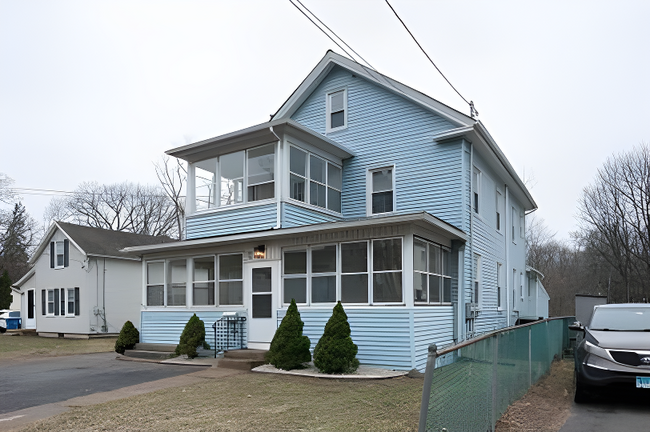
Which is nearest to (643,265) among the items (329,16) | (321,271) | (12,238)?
(321,271)

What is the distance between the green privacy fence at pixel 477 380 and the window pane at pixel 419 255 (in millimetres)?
3166

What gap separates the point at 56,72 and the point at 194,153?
477cm

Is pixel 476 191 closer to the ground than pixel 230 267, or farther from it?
farther from it

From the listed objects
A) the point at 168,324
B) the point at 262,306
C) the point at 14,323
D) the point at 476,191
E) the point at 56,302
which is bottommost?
the point at 14,323

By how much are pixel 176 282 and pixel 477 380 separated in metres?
12.2

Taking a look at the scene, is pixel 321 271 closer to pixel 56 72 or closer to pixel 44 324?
pixel 56 72

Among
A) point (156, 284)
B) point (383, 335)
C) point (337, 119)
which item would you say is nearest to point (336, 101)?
point (337, 119)

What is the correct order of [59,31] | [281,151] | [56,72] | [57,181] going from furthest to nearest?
[57,181]
[56,72]
[281,151]
[59,31]

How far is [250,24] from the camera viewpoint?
1027 centimetres

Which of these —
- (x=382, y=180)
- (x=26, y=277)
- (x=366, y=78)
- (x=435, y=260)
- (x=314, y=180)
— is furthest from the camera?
(x=26, y=277)

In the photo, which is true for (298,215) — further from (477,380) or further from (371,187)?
(477,380)

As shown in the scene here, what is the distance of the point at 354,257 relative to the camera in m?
13.0

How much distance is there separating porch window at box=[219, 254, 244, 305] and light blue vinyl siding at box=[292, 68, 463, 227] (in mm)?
4021

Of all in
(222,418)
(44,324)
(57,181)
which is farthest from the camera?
(57,181)
